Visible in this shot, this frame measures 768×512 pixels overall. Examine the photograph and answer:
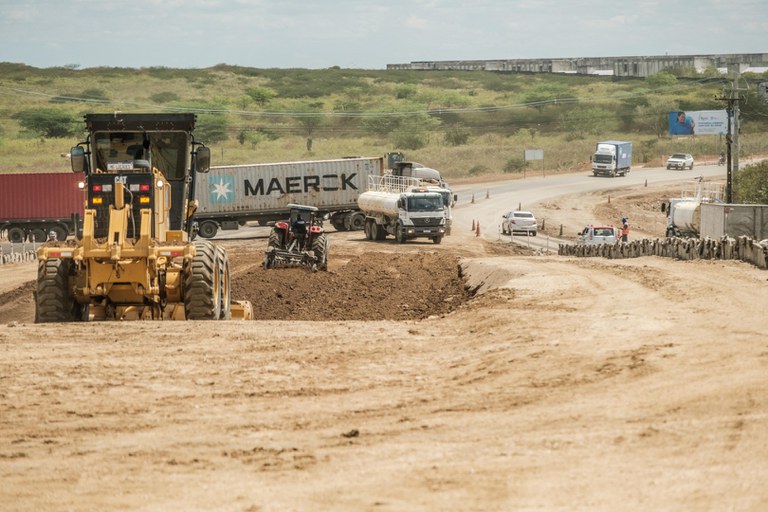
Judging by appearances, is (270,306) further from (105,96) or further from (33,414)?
(105,96)

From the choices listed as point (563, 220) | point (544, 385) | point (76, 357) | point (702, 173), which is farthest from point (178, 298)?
point (702, 173)

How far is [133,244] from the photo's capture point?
17922 mm

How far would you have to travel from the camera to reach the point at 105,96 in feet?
510

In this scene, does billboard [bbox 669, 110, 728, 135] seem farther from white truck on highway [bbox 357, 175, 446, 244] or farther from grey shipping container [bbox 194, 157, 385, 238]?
white truck on highway [bbox 357, 175, 446, 244]

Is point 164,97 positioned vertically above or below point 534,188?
above

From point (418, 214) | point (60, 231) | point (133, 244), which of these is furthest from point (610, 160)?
point (133, 244)

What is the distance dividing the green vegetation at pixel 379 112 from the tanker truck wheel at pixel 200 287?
84.6 meters

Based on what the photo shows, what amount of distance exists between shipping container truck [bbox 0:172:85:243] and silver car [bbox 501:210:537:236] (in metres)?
21.9

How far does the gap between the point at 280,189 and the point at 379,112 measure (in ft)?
312

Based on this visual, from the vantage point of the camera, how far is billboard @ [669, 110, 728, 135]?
12531 cm

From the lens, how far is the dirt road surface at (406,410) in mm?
9070

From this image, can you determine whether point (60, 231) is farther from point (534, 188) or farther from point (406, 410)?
point (406, 410)

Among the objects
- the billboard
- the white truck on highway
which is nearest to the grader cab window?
the white truck on highway

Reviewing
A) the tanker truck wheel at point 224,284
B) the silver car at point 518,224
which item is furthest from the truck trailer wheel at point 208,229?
the tanker truck wheel at point 224,284
